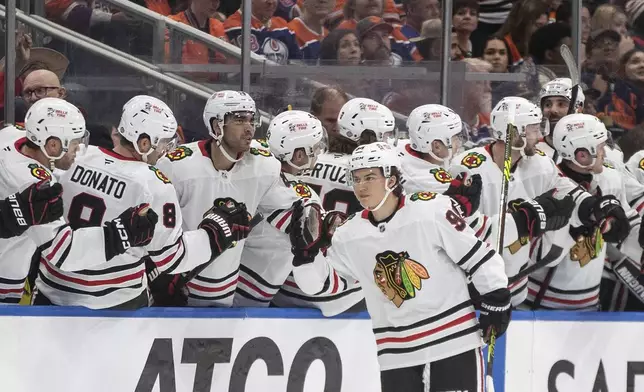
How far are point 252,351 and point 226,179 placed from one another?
0.69 meters

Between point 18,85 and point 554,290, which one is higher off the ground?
point 18,85

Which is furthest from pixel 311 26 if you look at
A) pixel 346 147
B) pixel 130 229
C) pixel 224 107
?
pixel 130 229

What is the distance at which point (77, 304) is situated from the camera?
4777 millimetres

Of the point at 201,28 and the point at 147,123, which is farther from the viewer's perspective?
the point at 201,28

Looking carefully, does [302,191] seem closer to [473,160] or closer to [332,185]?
[332,185]

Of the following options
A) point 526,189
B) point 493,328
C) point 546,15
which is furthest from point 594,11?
point 493,328

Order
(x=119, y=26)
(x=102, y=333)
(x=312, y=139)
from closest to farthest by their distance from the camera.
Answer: (x=102, y=333) < (x=312, y=139) < (x=119, y=26)

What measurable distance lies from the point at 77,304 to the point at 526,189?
200cm

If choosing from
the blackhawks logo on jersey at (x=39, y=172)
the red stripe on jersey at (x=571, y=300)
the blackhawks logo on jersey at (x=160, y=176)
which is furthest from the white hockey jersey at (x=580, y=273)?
the blackhawks logo on jersey at (x=39, y=172)

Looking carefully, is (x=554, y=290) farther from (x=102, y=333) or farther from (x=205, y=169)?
(x=102, y=333)

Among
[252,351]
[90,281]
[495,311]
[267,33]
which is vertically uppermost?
[267,33]

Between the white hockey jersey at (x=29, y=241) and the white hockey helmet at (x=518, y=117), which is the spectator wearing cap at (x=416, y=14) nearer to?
the white hockey helmet at (x=518, y=117)

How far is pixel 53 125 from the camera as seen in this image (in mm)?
4551

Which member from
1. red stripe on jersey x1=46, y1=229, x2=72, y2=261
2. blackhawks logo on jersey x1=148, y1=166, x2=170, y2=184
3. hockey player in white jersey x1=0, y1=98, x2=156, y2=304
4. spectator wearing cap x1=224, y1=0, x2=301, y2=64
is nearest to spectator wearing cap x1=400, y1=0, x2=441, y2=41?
spectator wearing cap x1=224, y1=0, x2=301, y2=64
